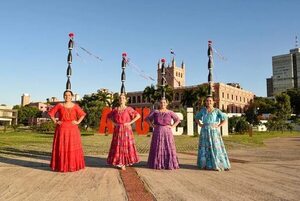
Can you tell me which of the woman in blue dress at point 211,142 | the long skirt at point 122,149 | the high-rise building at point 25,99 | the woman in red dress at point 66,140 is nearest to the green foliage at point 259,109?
the woman in blue dress at point 211,142

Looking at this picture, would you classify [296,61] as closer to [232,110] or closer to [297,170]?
[232,110]

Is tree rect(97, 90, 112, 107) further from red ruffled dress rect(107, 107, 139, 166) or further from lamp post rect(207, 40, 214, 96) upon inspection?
red ruffled dress rect(107, 107, 139, 166)

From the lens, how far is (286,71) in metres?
162

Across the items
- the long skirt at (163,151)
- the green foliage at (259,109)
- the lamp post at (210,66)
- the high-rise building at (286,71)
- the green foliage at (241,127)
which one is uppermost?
the high-rise building at (286,71)

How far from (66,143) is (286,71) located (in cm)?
17114

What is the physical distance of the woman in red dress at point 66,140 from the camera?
7.86 metres

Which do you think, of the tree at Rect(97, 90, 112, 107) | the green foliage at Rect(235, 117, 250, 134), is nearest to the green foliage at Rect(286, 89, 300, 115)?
the green foliage at Rect(235, 117, 250, 134)

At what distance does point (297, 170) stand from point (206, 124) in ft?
8.83

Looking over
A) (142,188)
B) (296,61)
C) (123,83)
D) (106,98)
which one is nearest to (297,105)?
(106,98)

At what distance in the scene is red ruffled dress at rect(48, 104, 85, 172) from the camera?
7852mm

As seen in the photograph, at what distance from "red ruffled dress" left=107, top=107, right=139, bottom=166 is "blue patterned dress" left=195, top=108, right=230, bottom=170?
187 cm

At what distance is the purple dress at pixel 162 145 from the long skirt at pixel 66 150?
1.97 metres

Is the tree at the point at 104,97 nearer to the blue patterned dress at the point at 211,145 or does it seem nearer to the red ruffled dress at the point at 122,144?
the red ruffled dress at the point at 122,144

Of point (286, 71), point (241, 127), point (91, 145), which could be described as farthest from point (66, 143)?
point (286, 71)
